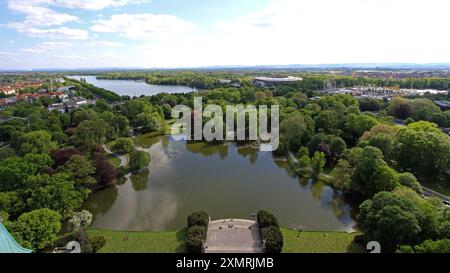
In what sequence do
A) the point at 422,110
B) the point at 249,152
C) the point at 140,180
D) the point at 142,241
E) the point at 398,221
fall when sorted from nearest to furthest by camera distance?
1. the point at 398,221
2. the point at 142,241
3. the point at 140,180
4. the point at 249,152
5. the point at 422,110

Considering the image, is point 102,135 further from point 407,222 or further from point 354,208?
point 407,222

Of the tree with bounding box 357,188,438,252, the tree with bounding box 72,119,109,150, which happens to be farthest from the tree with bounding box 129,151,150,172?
the tree with bounding box 357,188,438,252

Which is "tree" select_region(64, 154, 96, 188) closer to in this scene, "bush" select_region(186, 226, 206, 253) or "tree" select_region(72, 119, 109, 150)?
"bush" select_region(186, 226, 206, 253)

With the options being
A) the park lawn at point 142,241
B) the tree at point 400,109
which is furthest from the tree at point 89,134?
the tree at point 400,109

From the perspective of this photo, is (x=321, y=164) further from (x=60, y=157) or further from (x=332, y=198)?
(x=60, y=157)

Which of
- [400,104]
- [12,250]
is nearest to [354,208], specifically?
[12,250]

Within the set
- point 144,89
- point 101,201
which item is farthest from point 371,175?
point 144,89
